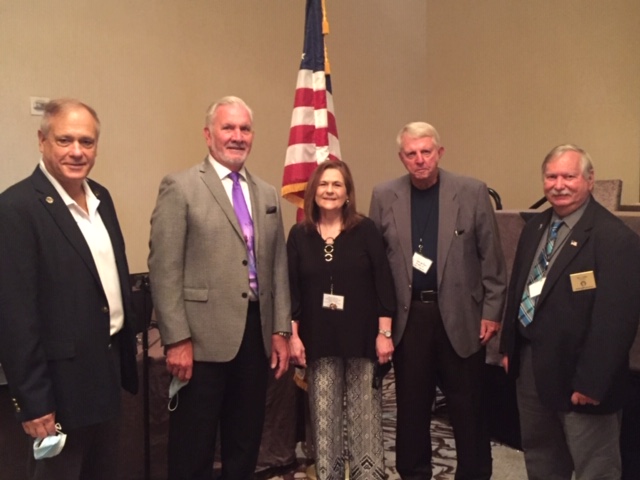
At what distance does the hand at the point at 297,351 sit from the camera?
91.4 inches

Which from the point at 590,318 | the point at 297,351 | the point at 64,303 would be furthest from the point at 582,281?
the point at 64,303

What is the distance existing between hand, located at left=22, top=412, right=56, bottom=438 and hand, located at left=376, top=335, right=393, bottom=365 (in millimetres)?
1252

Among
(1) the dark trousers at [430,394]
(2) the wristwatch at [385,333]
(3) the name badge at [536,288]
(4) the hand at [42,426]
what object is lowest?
(1) the dark trousers at [430,394]

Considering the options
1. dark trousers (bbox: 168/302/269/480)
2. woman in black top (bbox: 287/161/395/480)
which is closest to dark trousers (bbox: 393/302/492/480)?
woman in black top (bbox: 287/161/395/480)

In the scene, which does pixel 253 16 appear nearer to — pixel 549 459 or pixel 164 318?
pixel 164 318

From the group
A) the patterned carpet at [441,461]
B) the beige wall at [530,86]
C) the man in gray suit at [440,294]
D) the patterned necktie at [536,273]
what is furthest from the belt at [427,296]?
the beige wall at [530,86]

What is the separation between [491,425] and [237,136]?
2.39 m

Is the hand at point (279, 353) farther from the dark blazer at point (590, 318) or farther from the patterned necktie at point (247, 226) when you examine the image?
the dark blazer at point (590, 318)

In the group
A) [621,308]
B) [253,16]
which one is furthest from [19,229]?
[253,16]

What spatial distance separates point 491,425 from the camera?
11.2ft

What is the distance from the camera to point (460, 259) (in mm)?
2355

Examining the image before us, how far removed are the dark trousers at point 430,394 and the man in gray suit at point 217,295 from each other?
0.60 meters

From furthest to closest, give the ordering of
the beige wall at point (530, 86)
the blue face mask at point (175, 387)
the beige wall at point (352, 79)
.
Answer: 1. the beige wall at point (530, 86)
2. the beige wall at point (352, 79)
3. the blue face mask at point (175, 387)

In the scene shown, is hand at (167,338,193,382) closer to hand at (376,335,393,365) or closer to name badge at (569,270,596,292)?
hand at (376,335,393,365)
